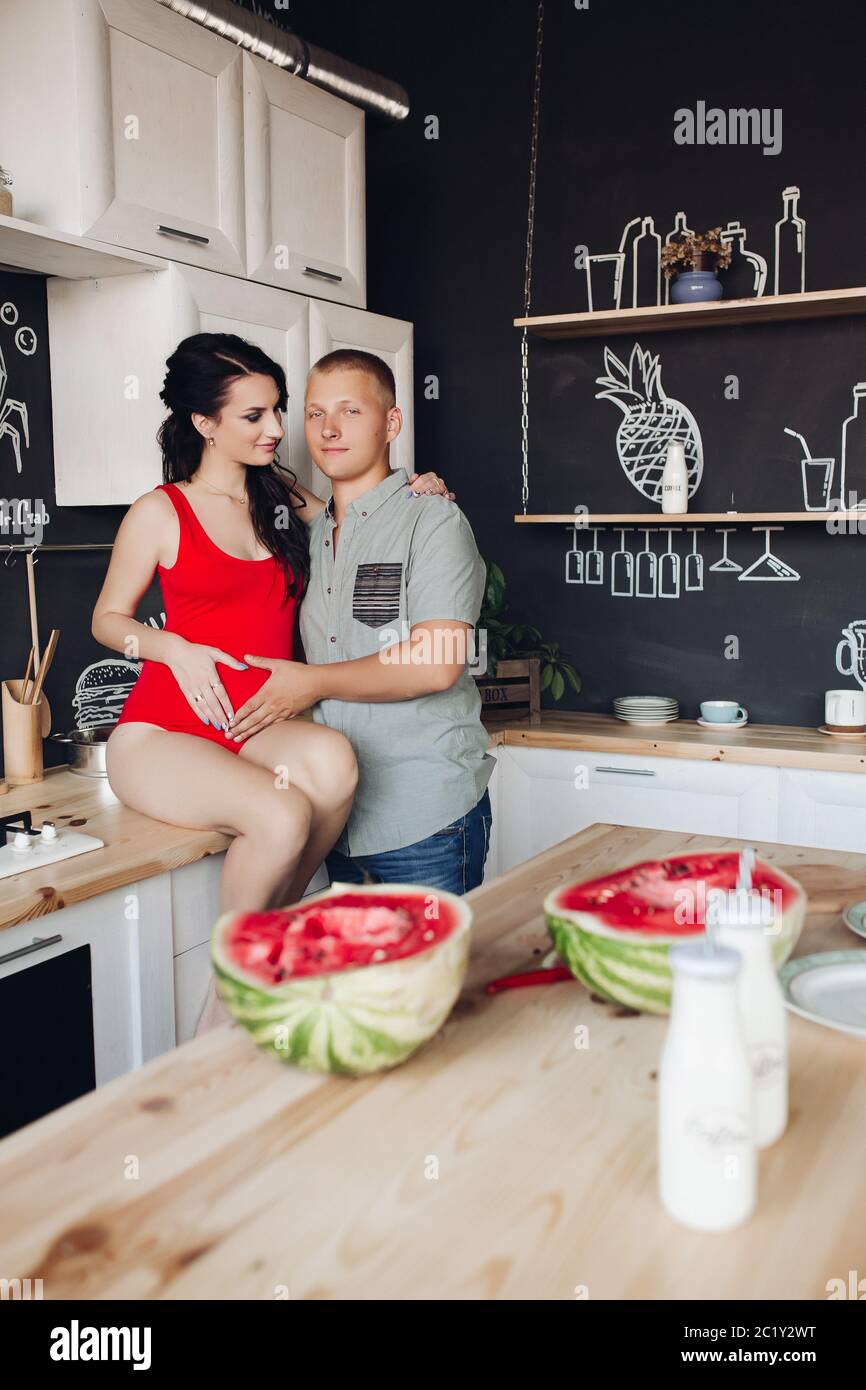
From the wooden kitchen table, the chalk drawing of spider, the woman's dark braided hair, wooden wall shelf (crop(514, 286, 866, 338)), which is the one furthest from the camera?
wooden wall shelf (crop(514, 286, 866, 338))

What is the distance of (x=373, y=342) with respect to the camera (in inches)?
125

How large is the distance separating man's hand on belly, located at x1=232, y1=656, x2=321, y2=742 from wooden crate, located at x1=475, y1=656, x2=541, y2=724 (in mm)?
1263

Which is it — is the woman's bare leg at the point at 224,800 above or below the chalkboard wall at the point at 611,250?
below

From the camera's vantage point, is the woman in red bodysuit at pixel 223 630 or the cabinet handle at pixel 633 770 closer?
the woman in red bodysuit at pixel 223 630

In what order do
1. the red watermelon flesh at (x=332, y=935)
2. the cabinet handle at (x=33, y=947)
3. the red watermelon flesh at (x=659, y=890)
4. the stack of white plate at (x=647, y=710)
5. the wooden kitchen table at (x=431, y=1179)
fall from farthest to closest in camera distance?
the stack of white plate at (x=647, y=710)
the cabinet handle at (x=33, y=947)
the red watermelon flesh at (x=659, y=890)
the red watermelon flesh at (x=332, y=935)
the wooden kitchen table at (x=431, y=1179)

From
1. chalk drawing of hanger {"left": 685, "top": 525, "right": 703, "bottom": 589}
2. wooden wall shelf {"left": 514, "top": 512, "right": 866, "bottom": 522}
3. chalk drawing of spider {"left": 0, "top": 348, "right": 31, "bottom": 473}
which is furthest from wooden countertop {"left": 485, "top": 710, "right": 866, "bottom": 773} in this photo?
chalk drawing of spider {"left": 0, "top": 348, "right": 31, "bottom": 473}

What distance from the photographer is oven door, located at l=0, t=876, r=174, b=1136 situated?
1811 mm

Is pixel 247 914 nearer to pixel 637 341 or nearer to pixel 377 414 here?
pixel 377 414

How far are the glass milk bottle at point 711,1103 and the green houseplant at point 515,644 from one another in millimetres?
2553

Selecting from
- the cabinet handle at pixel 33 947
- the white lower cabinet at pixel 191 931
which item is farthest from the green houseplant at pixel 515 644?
the cabinet handle at pixel 33 947

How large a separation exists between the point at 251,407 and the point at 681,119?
1.80 meters

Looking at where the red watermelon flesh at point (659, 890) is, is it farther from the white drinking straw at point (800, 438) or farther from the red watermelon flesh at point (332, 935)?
the white drinking straw at point (800, 438)

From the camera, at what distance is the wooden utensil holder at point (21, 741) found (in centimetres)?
248

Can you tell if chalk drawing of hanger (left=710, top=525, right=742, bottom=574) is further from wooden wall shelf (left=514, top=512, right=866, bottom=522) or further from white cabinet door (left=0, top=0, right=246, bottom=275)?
white cabinet door (left=0, top=0, right=246, bottom=275)
